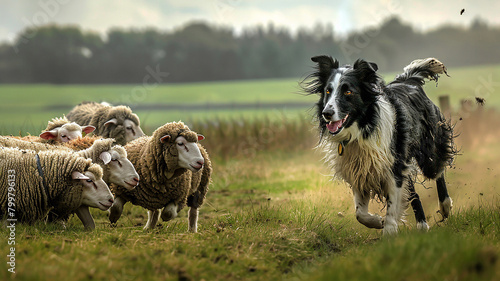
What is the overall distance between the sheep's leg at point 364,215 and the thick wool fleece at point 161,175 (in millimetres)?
2110

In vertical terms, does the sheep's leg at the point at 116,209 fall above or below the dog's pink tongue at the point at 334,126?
below

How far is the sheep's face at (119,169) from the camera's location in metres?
6.19

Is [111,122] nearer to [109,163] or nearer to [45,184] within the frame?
[109,163]

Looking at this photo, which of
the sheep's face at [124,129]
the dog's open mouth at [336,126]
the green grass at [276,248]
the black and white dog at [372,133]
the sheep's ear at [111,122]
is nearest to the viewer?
the green grass at [276,248]

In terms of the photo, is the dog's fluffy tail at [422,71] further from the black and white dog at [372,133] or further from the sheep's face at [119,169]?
the sheep's face at [119,169]

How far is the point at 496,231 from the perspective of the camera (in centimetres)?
583

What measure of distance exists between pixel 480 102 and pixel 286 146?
6892 millimetres

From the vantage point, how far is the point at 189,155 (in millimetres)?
6191

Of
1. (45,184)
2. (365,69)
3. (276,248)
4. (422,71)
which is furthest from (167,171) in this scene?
(422,71)

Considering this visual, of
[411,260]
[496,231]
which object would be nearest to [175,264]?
[411,260]

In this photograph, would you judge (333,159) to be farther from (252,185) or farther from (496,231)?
(252,185)

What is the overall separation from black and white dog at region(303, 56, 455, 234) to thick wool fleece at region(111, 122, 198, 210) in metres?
1.72

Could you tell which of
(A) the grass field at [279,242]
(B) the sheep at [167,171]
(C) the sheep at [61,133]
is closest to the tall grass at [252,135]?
(A) the grass field at [279,242]

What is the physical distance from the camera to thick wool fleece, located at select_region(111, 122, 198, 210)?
629 cm
